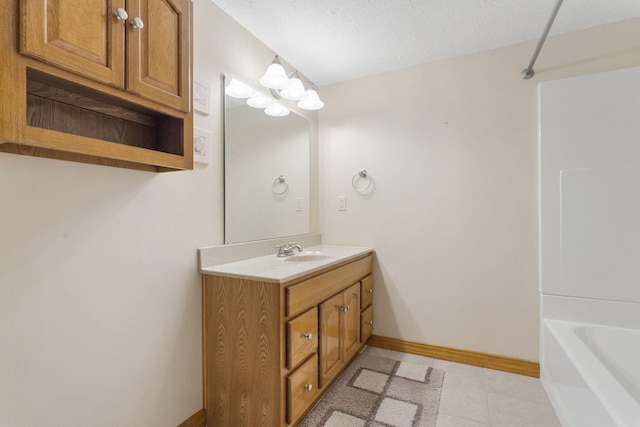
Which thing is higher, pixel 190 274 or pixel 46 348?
pixel 190 274

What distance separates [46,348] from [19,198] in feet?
1.64

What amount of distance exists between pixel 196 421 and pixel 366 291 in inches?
52.3

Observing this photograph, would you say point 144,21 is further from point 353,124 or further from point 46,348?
point 353,124

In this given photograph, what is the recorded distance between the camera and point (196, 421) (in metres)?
1.49

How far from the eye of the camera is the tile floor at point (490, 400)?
1.55 m

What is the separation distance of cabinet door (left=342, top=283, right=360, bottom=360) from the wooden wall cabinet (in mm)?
1303

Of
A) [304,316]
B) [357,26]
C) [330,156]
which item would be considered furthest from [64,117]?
[330,156]

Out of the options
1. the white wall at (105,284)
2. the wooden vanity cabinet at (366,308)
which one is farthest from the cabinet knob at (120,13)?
the wooden vanity cabinet at (366,308)

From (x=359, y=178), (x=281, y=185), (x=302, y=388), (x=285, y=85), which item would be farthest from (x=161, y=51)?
(x=359, y=178)

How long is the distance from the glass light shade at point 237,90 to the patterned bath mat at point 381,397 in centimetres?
184

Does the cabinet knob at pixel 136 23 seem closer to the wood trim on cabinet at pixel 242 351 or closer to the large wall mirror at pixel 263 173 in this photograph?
the large wall mirror at pixel 263 173

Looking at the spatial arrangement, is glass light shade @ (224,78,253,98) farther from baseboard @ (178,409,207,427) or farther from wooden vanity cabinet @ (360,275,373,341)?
baseboard @ (178,409,207,427)

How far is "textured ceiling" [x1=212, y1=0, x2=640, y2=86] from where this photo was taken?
5.44 feet

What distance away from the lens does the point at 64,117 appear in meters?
1.03
